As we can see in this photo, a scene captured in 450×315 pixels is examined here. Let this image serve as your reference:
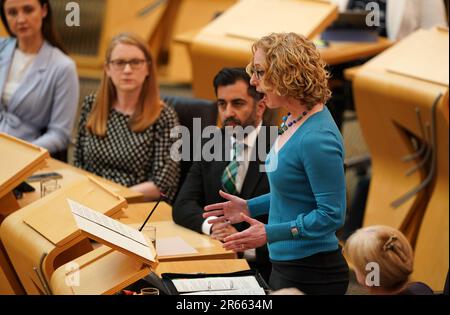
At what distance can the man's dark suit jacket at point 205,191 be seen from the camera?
3.40 meters

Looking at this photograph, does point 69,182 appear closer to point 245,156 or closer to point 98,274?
point 245,156

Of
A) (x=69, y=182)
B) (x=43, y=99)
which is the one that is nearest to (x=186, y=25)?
(x=43, y=99)

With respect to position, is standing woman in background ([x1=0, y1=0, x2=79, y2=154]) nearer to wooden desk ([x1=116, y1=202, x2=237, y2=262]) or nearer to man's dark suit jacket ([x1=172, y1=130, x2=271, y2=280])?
wooden desk ([x1=116, y1=202, x2=237, y2=262])

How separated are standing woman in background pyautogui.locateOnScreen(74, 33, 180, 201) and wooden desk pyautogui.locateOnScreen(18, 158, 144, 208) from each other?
0.17 m

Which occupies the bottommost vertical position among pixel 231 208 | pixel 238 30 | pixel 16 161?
pixel 238 30

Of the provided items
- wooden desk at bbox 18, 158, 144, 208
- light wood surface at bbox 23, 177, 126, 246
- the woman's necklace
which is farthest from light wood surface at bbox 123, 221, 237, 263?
the woman's necklace

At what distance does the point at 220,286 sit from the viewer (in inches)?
109

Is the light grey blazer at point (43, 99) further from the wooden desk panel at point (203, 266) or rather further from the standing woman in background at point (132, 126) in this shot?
the wooden desk panel at point (203, 266)

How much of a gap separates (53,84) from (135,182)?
2.41ft

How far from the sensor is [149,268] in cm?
259

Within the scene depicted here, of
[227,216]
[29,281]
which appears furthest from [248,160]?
[29,281]

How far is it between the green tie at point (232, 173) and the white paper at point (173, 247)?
10.4 inches

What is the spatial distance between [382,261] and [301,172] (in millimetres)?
508
